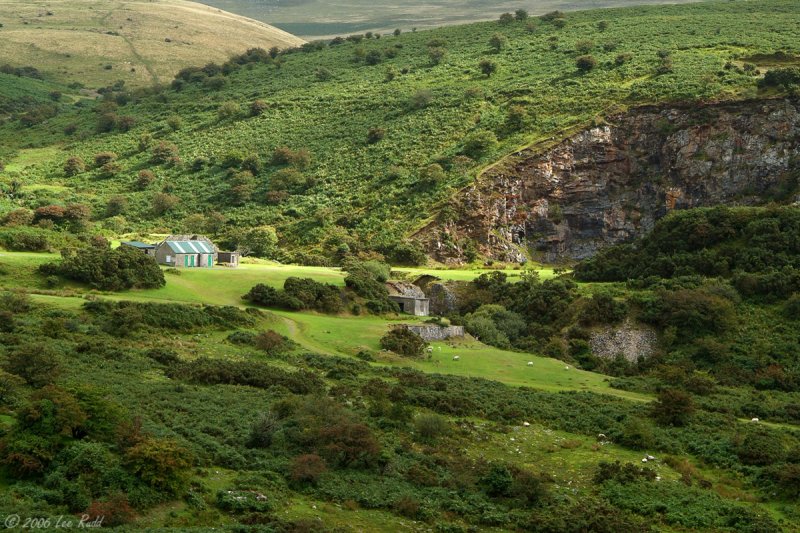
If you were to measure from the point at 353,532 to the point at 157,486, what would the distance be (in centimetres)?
536

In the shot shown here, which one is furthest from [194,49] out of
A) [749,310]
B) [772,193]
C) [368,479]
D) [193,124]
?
[368,479]

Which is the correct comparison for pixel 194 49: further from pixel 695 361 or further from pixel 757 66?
pixel 695 361

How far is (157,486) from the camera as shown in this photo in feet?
86.8

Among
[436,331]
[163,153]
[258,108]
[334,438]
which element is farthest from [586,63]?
[334,438]

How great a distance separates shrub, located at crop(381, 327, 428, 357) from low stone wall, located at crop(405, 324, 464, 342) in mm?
2116

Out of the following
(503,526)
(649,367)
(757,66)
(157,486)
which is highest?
(757,66)

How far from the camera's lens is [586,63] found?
10931 cm

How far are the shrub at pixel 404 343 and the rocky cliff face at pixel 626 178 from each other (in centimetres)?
3436

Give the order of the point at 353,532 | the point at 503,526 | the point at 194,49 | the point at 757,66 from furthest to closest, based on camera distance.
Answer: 1. the point at 194,49
2. the point at 757,66
3. the point at 503,526
4. the point at 353,532

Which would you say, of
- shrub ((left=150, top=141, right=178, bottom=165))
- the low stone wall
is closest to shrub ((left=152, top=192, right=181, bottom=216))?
shrub ((left=150, top=141, right=178, bottom=165))

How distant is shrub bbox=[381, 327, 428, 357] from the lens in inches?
1954

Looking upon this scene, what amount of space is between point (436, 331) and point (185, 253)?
61.6ft

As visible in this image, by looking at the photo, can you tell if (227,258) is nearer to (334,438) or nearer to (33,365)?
(33,365)

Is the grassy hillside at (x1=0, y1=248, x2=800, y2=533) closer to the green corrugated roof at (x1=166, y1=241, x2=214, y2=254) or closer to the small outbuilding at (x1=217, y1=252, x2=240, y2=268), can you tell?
the green corrugated roof at (x1=166, y1=241, x2=214, y2=254)
